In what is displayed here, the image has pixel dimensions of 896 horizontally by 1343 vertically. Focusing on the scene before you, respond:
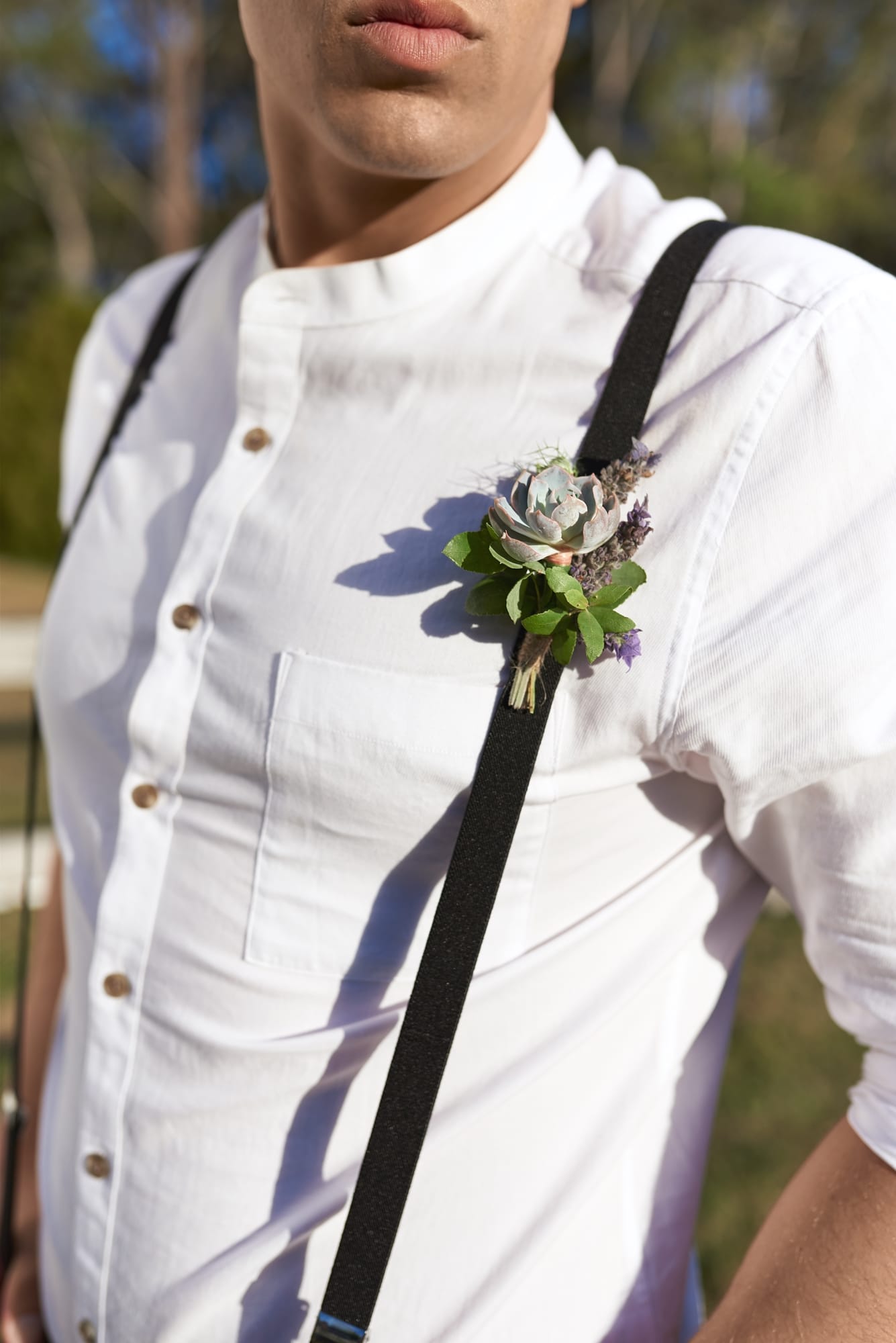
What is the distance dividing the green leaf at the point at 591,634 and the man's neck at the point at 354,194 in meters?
0.51

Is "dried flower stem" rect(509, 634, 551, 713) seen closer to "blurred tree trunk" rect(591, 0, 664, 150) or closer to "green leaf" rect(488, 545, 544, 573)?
"green leaf" rect(488, 545, 544, 573)

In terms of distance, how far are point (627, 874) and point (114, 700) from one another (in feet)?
1.88

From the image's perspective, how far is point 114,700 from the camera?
4.18 feet

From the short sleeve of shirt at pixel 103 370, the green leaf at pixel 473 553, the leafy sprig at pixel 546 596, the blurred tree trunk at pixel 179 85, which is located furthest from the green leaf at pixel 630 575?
the blurred tree trunk at pixel 179 85

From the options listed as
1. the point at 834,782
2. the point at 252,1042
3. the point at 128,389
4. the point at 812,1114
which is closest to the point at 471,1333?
the point at 252,1042

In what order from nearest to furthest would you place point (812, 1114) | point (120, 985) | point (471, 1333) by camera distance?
1. point (471, 1333)
2. point (120, 985)
3. point (812, 1114)

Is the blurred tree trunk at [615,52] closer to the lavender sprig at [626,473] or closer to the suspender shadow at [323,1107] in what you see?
the lavender sprig at [626,473]

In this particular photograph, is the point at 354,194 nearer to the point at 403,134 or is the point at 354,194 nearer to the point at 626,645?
the point at 403,134

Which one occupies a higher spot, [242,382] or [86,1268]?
[242,382]

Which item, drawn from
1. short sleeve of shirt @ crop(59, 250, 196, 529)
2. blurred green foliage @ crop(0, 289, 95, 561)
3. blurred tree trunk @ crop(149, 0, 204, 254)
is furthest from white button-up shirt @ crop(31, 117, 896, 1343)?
blurred tree trunk @ crop(149, 0, 204, 254)

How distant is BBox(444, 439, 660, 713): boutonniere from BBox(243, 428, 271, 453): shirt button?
13.0 inches

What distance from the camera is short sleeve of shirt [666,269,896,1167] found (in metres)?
0.94

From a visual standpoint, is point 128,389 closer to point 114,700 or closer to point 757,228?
point 114,700

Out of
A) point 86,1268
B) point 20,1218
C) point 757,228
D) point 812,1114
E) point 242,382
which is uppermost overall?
point 757,228
